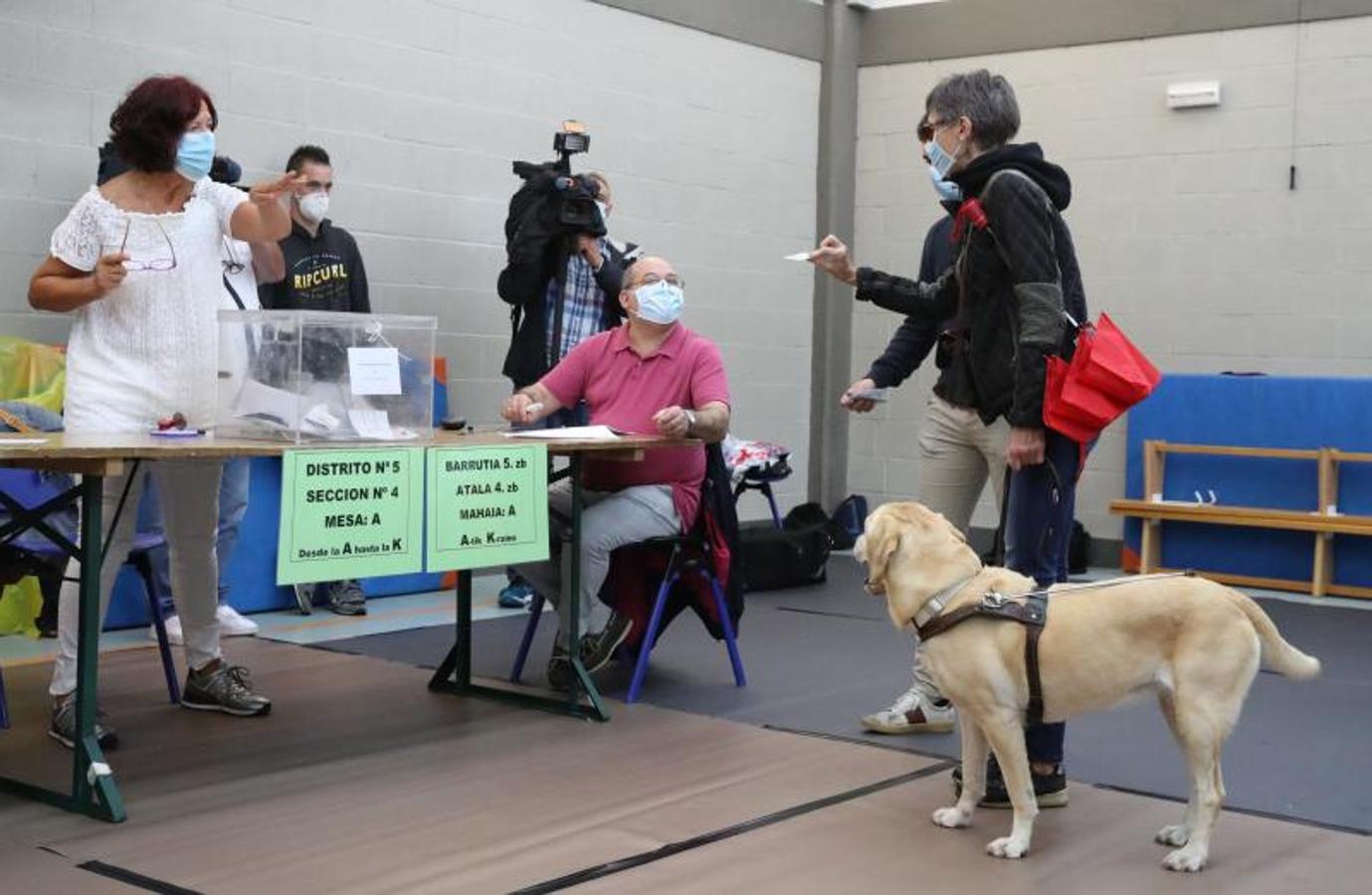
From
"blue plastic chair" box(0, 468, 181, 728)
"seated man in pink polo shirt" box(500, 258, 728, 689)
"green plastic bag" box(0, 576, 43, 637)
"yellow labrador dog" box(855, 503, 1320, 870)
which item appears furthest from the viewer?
"green plastic bag" box(0, 576, 43, 637)

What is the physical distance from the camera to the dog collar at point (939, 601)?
2.95 meters

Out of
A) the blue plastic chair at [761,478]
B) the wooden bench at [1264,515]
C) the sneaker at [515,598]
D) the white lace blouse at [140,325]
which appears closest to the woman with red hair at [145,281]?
the white lace blouse at [140,325]

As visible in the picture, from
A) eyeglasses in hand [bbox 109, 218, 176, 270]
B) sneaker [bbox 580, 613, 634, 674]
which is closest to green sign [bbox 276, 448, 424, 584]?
eyeglasses in hand [bbox 109, 218, 176, 270]

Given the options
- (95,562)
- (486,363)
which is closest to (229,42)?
(486,363)

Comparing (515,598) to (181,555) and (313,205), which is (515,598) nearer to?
(313,205)

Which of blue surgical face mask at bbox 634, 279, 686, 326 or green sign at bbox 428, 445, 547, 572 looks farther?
blue surgical face mask at bbox 634, 279, 686, 326

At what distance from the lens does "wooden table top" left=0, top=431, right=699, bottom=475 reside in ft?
9.35

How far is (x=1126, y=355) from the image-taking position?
3.14 m

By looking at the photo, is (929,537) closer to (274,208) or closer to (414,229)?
(274,208)

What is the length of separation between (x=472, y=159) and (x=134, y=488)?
3196 millimetres

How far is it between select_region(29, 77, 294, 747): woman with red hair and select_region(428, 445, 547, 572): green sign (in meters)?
0.56

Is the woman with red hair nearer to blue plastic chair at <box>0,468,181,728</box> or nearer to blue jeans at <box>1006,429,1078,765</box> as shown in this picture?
blue plastic chair at <box>0,468,181,728</box>

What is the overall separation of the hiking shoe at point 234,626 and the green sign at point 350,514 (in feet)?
5.84

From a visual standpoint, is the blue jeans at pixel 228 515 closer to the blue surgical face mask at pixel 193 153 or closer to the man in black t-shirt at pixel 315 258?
the man in black t-shirt at pixel 315 258
